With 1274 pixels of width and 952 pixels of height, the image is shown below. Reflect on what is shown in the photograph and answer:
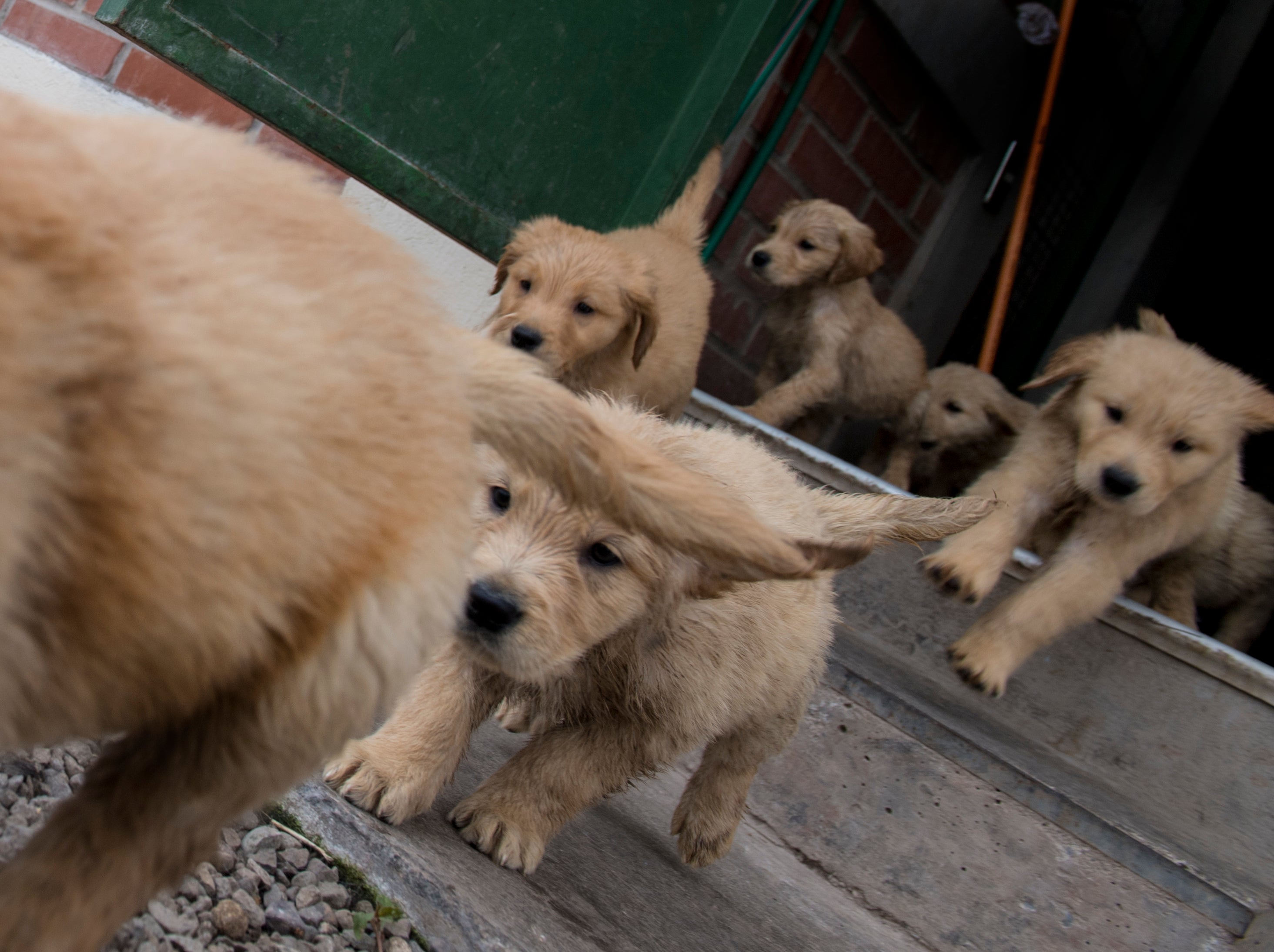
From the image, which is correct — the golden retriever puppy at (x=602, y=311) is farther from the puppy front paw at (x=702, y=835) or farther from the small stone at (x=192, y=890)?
the small stone at (x=192, y=890)

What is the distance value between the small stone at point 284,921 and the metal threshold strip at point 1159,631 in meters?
1.81

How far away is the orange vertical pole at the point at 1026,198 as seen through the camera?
5.02m

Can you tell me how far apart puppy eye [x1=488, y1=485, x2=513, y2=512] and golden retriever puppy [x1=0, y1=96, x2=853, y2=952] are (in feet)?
2.81

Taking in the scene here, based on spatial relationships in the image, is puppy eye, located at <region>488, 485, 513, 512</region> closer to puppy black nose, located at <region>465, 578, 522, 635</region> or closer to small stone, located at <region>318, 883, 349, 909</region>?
puppy black nose, located at <region>465, 578, 522, 635</region>

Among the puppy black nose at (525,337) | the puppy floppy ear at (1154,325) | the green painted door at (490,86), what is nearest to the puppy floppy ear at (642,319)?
the puppy black nose at (525,337)

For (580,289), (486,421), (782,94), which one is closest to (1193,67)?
(782,94)

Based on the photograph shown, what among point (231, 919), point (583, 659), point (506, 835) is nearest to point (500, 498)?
point (583, 659)

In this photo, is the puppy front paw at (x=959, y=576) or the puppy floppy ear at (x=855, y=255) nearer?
the puppy front paw at (x=959, y=576)

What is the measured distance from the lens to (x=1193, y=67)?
612 cm

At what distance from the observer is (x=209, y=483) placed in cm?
77

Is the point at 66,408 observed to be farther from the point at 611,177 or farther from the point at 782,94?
the point at 782,94

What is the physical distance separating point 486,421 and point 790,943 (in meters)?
1.55

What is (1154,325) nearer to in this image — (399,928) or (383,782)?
(383,782)

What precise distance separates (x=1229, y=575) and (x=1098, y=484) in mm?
1236
